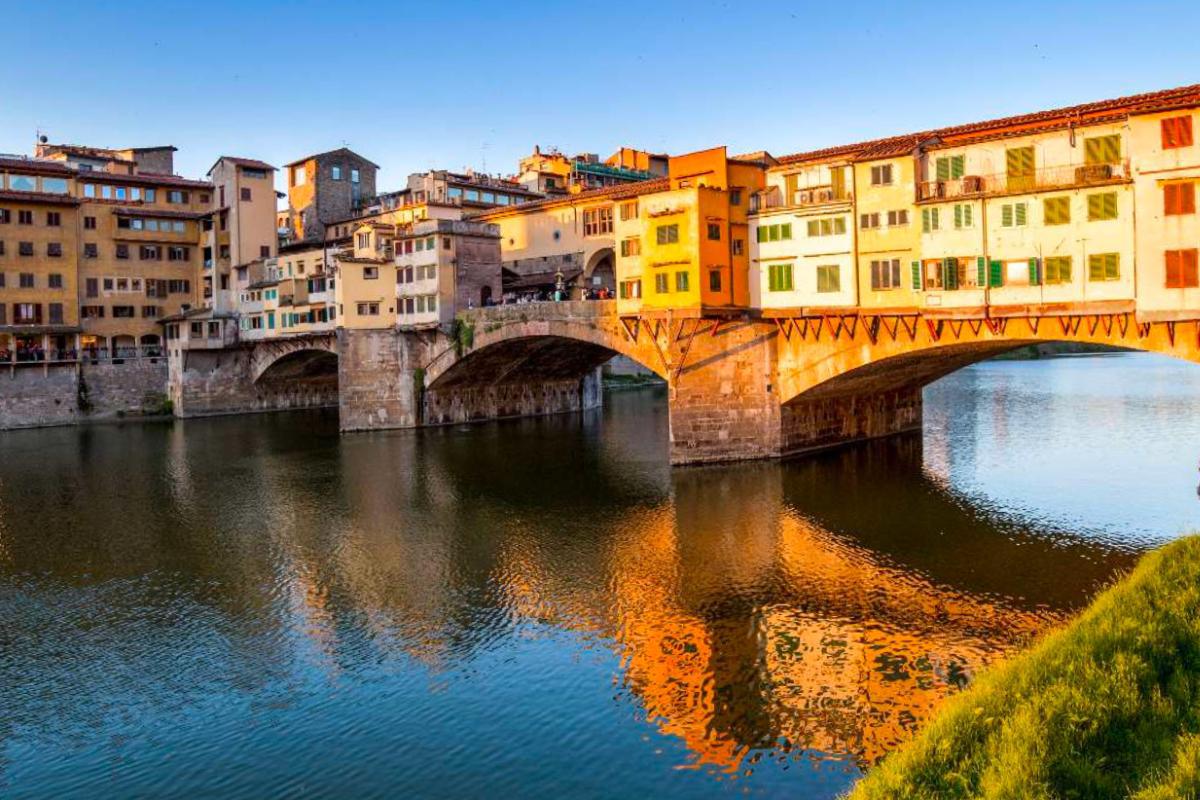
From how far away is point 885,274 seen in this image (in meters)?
43.7

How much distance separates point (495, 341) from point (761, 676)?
43.6m

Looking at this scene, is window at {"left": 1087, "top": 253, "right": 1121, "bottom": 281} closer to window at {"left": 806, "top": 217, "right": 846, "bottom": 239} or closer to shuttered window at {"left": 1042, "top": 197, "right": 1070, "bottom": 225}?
shuttered window at {"left": 1042, "top": 197, "right": 1070, "bottom": 225}

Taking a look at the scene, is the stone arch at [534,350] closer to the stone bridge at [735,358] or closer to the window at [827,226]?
the stone bridge at [735,358]

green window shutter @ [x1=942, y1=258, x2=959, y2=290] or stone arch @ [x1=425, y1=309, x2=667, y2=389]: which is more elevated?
green window shutter @ [x1=942, y1=258, x2=959, y2=290]

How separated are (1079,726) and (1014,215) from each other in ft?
97.1

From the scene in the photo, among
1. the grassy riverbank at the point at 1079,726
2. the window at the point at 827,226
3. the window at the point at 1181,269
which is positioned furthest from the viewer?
the window at the point at 827,226

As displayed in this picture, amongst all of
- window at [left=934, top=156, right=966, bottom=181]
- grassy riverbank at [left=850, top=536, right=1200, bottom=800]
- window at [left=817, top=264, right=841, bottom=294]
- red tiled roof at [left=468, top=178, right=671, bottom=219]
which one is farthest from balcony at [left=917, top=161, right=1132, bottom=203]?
grassy riverbank at [left=850, top=536, right=1200, bottom=800]

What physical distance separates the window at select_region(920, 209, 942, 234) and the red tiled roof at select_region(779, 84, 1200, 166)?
2.85 metres

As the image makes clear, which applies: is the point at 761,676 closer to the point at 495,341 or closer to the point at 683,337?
the point at 683,337

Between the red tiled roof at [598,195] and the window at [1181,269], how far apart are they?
2448 cm

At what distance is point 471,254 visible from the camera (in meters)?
66.8

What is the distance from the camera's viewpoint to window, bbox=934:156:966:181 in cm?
4062

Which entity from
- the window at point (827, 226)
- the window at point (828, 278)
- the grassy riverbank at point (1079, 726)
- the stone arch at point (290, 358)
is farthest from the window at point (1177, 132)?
the stone arch at point (290, 358)

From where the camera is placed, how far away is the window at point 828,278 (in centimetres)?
4534
